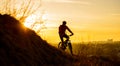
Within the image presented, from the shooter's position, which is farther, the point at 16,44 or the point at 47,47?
the point at 47,47

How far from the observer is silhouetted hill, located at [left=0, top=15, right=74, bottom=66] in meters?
16.7

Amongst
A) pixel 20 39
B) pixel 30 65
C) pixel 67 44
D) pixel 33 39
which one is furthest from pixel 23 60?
pixel 67 44

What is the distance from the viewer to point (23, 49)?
17.9 m

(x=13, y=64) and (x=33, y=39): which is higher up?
(x=33, y=39)

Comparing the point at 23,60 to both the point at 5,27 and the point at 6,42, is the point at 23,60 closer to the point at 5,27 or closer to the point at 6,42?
the point at 6,42

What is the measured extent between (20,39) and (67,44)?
8.72 metres

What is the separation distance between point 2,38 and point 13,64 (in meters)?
1.48

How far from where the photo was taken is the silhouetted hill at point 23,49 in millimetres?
16656

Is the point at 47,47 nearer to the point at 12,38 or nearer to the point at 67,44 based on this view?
the point at 12,38

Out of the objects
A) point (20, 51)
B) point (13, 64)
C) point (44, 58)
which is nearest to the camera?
point (13, 64)

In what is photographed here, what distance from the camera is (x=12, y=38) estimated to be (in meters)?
17.8

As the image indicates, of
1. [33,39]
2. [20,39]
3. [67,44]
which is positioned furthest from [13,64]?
[67,44]

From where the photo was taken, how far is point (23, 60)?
55.9 ft

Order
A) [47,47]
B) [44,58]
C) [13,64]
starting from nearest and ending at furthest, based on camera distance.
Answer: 1. [13,64]
2. [44,58]
3. [47,47]
